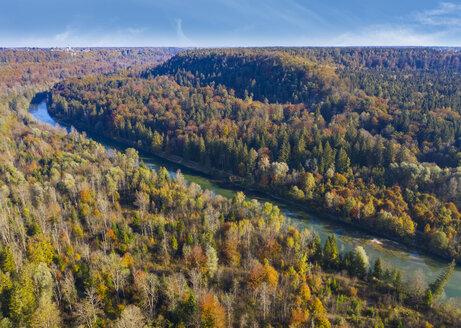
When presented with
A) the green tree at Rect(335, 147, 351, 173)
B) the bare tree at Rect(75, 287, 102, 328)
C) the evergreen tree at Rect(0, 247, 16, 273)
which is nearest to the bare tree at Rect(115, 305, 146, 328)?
the bare tree at Rect(75, 287, 102, 328)

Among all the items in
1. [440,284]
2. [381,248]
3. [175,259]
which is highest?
[440,284]

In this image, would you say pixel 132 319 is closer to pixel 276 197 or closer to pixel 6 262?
pixel 6 262


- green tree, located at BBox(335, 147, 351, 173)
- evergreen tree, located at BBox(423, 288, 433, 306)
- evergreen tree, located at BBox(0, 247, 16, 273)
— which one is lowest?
evergreen tree, located at BBox(423, 288, 433, 306)

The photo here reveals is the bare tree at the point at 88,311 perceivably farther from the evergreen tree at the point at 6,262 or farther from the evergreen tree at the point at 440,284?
the evergreen tree at the point at 440,284

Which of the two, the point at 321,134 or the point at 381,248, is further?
the point at 321,134

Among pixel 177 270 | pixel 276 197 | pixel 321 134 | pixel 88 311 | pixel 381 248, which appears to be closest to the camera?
pixel 88 311

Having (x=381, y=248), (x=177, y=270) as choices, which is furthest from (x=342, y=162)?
(x=177, y=270)

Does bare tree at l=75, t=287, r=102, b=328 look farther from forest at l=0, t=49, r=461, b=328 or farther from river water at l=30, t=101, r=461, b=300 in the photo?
river water at l=30, t=101, r=461, b=300
